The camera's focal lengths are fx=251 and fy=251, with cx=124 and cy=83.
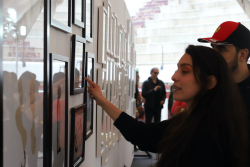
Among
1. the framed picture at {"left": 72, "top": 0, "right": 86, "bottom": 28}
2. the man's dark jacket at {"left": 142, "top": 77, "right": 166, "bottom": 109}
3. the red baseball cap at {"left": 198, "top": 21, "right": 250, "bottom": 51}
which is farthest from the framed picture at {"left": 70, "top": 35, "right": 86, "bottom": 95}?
the man's dark jacket at {"left": 142, "top": 77, "right": 166, "bottom": 109}

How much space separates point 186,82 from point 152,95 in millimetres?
4601

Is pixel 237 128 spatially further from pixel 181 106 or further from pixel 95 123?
pixel 181 106

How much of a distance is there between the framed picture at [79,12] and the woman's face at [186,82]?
59cm

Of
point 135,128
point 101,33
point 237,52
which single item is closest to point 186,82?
point 135,128

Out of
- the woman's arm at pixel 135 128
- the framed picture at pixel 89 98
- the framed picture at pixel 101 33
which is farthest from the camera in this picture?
the framed picture at pixel 101 33

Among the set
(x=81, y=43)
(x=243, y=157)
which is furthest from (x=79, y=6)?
(x=243, y=157)

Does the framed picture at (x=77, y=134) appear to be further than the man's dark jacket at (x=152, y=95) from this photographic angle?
No

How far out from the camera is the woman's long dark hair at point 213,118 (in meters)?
1.01

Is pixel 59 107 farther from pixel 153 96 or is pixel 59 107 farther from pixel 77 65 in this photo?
pixel 153 96

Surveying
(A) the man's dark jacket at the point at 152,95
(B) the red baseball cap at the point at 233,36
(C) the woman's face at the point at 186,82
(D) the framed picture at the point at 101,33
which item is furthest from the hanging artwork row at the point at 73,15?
(A) the man's dark jacket at the point at 152,95

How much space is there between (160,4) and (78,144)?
20.2m

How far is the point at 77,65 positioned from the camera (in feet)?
4.50

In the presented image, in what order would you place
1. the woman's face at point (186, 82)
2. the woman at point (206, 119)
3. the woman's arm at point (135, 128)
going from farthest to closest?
the woman's arm at point (135, 128), the woman's face at point (186, 82), the woman at point (206, 119)

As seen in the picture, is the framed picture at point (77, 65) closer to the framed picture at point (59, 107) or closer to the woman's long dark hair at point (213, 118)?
the framed picture at point (59, 107)
